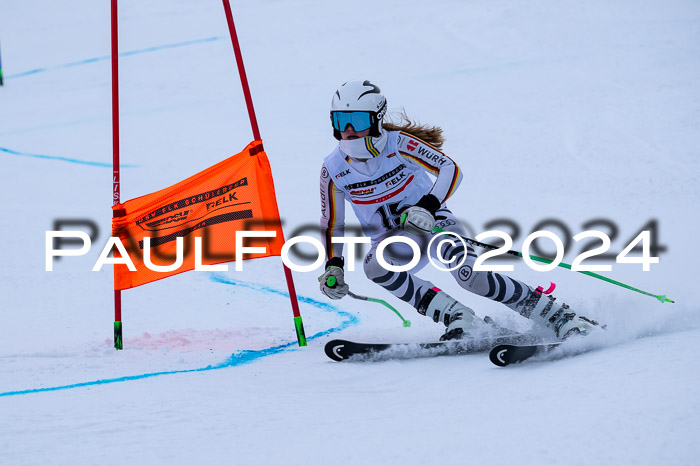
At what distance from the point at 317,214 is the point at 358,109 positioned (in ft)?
13.0

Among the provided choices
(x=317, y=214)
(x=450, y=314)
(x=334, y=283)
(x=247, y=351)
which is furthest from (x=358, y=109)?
(x=317, y=214)

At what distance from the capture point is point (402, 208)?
450 cm

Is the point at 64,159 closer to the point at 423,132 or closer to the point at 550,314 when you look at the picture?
the point at 423,132

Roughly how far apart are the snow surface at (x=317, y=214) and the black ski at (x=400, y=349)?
0.08m

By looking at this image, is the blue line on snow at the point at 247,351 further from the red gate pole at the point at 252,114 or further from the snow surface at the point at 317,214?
the red gate pole at the point at 252,114

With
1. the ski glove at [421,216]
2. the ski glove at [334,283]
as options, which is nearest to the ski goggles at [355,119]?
the ski glove at [421,216]

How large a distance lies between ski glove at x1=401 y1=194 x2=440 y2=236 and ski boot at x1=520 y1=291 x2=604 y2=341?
693mm

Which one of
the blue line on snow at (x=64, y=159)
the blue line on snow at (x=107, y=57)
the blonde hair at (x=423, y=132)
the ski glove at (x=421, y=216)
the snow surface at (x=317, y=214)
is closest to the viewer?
the snow surface at (x=317, y=214)

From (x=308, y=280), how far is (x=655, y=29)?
1101cm

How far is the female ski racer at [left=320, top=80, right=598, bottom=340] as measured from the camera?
4227mm

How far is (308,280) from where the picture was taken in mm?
6719

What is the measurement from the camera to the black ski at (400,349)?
13.7 ft

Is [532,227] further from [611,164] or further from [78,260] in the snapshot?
[78,260]

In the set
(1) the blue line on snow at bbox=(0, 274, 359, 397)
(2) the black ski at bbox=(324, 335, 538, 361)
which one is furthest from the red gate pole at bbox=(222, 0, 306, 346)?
(2) the black ski at bbox=(324, 335, 538, 361)
